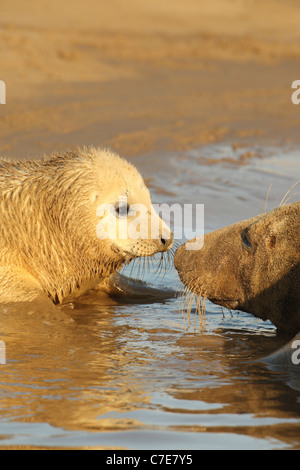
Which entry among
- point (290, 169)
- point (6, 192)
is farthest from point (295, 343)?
point (290, 169)

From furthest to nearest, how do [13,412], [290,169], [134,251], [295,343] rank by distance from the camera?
[290,169] < [134,251] < [295,343] < [13,412]

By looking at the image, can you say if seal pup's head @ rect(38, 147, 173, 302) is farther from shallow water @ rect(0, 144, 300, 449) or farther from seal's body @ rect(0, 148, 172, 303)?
shallow water @ rect(0, 144, 300, 449)

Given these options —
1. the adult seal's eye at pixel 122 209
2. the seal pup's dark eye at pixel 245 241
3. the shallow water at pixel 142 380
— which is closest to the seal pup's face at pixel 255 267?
the seal pup's dark eye at pixel 245 241

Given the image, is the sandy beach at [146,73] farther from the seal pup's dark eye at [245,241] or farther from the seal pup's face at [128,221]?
the seal pup's dark eye at [245,241]

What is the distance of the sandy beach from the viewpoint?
1670 centimetres

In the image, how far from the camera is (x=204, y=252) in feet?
24.6

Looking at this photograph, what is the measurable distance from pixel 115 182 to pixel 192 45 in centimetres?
1279

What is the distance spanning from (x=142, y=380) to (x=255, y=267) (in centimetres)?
163

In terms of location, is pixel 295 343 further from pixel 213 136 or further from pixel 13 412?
pixel 213 136

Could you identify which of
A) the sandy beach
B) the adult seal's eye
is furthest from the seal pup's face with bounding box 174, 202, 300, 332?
the sandy beach

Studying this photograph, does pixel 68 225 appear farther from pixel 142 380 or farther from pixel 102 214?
pixel 142 380

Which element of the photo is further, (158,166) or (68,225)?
(158,166)

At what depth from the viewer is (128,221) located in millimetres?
8047

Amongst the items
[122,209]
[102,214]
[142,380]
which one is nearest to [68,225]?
[102,214]
